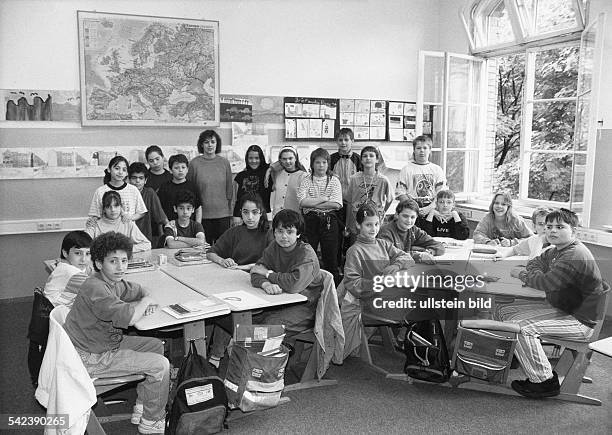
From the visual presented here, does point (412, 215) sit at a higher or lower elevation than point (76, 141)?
lower

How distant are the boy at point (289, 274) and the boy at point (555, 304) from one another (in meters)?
1.19

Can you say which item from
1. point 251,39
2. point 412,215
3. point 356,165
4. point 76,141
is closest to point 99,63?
point 76,141

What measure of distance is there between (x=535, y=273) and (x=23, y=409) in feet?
9.92

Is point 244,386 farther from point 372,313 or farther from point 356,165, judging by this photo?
point 356,165

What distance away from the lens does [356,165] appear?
17.8ft

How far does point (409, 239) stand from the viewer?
4148 mm

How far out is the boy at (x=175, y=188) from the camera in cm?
480

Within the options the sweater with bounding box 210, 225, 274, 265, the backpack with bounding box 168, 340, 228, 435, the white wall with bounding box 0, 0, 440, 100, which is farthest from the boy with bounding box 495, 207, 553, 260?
the white wall with bounding box 0, 0, 440, 100

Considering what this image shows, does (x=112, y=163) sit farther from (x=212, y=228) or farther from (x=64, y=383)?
(x=64, y=383)

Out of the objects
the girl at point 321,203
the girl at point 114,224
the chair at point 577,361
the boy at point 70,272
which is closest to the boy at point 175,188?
the girl at point 114,224

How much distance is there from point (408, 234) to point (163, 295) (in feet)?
6.14

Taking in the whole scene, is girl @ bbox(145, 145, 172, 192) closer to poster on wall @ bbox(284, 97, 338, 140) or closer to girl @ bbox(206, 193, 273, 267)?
girl @ bbox(206, 193, 273, 267)

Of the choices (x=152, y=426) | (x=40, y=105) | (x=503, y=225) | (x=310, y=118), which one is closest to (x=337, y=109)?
(x=310, y=118)

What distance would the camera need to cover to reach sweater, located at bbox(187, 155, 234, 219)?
504 cm
